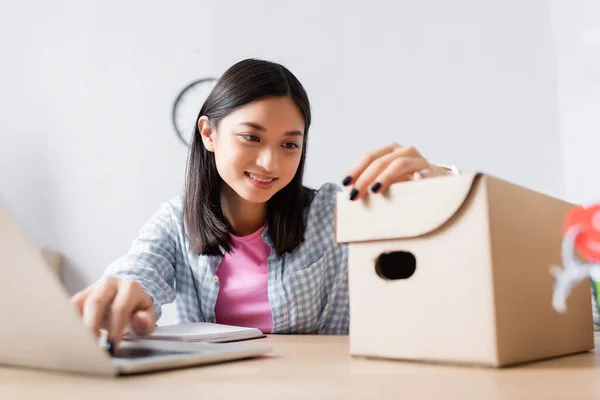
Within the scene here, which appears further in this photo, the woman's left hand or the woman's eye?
the woman's eye

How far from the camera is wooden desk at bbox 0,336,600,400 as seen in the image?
1.35 ft

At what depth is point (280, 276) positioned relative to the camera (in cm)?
127

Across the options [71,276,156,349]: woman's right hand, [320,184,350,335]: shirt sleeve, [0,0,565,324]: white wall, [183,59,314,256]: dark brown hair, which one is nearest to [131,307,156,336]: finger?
[71,276,156,349]: woman's right hand

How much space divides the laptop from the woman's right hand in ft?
0.16

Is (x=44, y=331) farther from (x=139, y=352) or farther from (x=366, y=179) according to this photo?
(x=366, y=179)

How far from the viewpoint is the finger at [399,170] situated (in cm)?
57

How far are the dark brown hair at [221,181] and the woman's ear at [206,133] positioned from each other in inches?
0.7

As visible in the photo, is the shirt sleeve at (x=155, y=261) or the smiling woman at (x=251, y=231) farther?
the smiling woman at (x=251, y=231)

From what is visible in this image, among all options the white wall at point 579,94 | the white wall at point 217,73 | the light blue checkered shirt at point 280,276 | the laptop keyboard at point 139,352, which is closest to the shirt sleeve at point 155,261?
the light blue checkered shirt at point 280,276

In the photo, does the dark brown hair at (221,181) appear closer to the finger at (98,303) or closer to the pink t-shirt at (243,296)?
the pink t-shirt at (243,296)

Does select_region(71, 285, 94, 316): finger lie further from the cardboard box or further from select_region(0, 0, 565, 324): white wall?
select_region(0, 0, 565, 324): white wall

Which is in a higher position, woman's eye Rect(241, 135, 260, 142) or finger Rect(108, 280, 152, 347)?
woman's eye Rect(241, 135, 260, 142)

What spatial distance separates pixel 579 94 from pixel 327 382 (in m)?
1.99

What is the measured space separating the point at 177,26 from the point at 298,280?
169 centimetres
